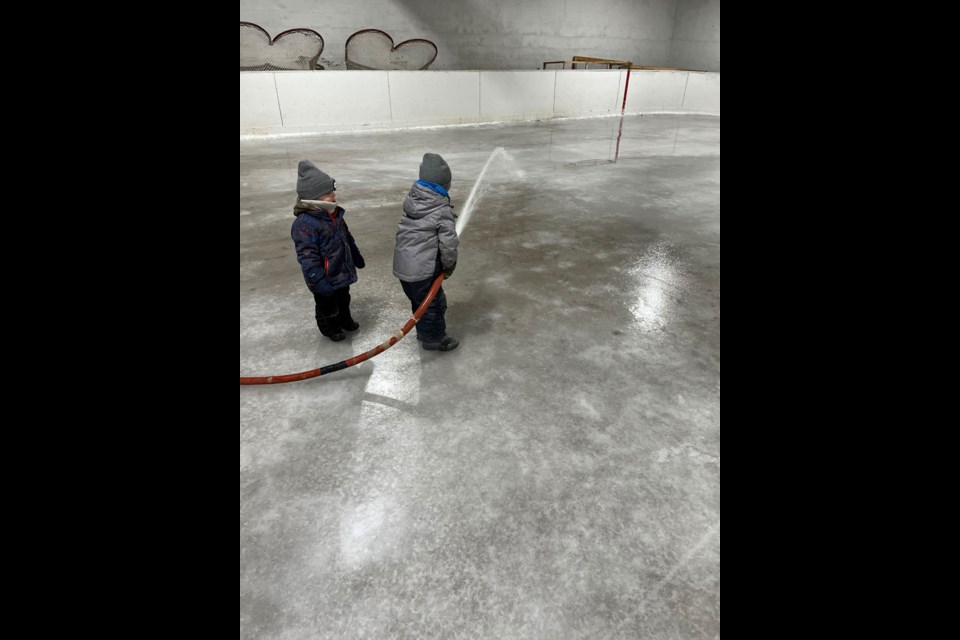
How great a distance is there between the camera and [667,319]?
388 centimetres

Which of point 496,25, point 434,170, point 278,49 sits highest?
point 496,25

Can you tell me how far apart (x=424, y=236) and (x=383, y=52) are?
1241 cm

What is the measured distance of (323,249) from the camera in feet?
10.4

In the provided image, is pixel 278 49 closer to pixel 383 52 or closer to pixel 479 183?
pixel 383 52

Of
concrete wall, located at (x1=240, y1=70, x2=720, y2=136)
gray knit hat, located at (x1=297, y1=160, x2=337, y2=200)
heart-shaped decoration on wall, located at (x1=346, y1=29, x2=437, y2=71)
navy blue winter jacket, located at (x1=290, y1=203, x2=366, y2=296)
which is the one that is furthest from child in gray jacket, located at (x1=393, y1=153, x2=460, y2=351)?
heart-shaped decoration on wall, located at (x1=346, y1=29, x2=437, y2=71)

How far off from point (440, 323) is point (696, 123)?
49.1 feet

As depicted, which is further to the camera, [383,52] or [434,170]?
[383,52]

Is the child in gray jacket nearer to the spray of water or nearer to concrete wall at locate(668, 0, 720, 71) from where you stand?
the spray of water

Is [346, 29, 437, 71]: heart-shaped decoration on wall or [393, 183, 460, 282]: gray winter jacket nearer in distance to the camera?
[393, 183, 460, 282]: gray winter jacket

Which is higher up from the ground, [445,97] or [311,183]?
[445,97]

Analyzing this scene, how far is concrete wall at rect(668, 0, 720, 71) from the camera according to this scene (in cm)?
1883

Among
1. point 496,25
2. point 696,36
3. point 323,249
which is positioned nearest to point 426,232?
point 323,249

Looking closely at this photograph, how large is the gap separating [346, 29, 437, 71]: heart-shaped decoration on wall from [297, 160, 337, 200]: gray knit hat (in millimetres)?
11696
